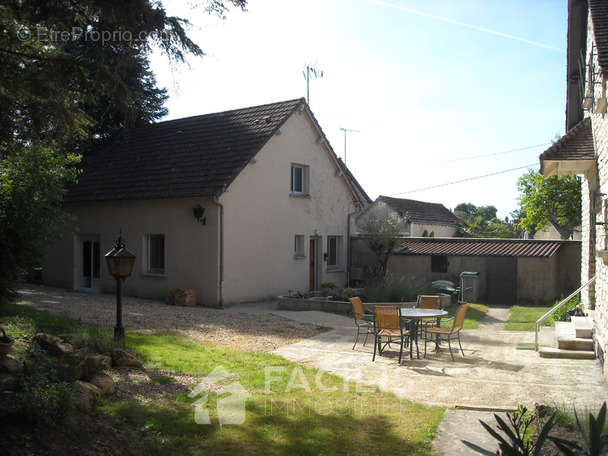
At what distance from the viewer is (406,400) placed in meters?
7.22

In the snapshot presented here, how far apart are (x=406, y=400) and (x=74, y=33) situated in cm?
773

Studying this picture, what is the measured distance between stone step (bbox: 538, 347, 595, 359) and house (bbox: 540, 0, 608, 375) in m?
0.23

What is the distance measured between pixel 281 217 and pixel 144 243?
491 cm

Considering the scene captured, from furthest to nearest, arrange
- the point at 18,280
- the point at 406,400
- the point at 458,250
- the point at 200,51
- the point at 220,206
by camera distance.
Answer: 1. the point at 458,250
2. the point at 220,206
3. the point at 18,280
4. the point at 200,51
5. the point at 406,400

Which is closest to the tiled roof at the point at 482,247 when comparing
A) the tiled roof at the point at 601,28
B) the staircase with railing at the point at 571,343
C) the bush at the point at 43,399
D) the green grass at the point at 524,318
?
the green grass at the point at 524,318

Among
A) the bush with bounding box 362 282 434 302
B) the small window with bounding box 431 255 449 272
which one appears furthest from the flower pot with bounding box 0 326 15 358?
the small window with bounding box 431 255 449 272

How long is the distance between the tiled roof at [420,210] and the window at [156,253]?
24.0m

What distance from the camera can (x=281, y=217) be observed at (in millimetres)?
19578

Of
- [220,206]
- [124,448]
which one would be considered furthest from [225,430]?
[220,206]

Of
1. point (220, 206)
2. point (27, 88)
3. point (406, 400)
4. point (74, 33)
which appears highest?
point (74, 33)

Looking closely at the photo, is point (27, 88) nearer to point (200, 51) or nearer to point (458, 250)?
point (200, 51)

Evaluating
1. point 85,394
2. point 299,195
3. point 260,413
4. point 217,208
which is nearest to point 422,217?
point 299,195

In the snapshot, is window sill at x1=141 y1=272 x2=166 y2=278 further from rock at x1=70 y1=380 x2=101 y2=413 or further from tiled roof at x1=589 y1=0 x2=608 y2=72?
tiled roof at x1=589 y1=0 x2=608 y2=72

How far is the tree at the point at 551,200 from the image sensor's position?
31.6 metres
